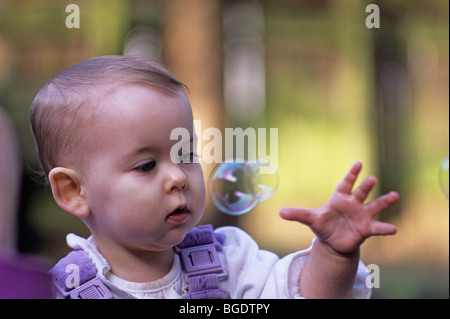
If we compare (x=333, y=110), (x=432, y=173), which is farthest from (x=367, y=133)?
(x=432, y=173)

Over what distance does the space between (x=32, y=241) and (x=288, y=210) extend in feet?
8.37

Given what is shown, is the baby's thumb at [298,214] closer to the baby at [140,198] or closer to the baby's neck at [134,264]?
the baby at [140,198]

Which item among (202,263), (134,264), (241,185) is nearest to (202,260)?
(202,263)

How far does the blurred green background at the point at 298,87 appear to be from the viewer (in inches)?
128

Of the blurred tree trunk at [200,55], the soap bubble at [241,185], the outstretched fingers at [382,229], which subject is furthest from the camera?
the blurred tree trunk at [200,55]

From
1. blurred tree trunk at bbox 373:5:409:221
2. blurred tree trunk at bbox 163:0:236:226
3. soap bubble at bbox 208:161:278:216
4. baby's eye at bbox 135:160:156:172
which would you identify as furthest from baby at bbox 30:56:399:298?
blurred tree trunk at bbox 373:5:409:221

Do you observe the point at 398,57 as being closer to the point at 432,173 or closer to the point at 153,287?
the point at 432,173

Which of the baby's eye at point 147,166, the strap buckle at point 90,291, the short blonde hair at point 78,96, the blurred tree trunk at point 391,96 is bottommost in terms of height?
the strap buckle at point 90,291

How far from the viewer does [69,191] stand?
1.05 meters

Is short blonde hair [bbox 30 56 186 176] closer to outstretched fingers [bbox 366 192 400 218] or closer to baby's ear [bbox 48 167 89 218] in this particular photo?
baby's ear [bbox 48 167 89 218]

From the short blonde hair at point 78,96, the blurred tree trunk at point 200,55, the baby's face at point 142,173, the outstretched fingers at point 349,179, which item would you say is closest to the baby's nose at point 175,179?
the baby's face at point 142,173

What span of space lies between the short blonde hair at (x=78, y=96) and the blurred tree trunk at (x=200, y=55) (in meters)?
2.11

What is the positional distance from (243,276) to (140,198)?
0.89 feet

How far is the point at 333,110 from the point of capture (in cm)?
354
